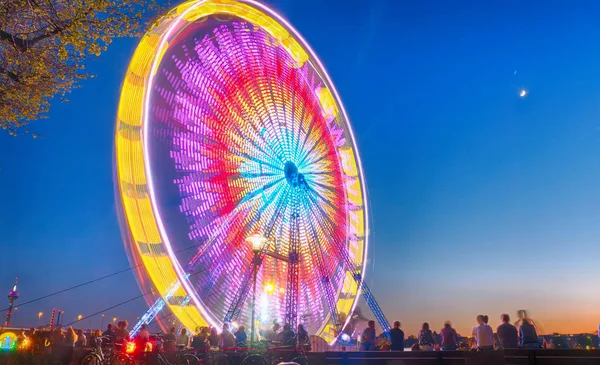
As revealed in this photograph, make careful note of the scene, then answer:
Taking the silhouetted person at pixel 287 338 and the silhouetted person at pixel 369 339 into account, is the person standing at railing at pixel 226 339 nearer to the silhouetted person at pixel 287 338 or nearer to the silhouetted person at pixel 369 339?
the silhouetted person at pixel 287 338

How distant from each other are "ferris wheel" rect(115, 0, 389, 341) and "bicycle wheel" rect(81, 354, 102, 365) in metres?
1.95

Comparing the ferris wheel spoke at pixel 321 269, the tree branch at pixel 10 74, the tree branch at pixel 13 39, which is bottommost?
A: the ferris wheel spoke at pixel 321 269

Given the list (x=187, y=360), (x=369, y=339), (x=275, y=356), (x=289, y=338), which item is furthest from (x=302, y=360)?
(x=369, y=339)

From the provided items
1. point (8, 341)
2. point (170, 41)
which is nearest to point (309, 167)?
point (170, 41)

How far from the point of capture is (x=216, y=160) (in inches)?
498

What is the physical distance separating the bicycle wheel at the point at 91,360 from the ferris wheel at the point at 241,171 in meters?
1.95

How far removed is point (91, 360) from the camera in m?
7.51

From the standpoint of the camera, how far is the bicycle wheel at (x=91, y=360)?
7423mm

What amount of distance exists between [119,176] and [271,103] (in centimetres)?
649

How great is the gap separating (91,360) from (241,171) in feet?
22.9

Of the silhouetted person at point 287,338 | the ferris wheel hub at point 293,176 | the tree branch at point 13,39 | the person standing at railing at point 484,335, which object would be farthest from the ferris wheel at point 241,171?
the person standing at railing at point 484,335

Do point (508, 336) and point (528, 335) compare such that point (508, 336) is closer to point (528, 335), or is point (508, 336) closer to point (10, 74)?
point (528, 335)

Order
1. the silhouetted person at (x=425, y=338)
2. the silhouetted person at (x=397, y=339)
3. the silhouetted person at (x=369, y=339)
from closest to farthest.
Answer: the silhouetted person at (x=397, y=339), the silhouetted person at (x=425, y=338), the silhouetted person at (x=369, y=339)

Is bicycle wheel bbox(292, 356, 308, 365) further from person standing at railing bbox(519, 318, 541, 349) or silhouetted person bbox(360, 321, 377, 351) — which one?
person standing at railing bbox(519, 318, 541, 349)
